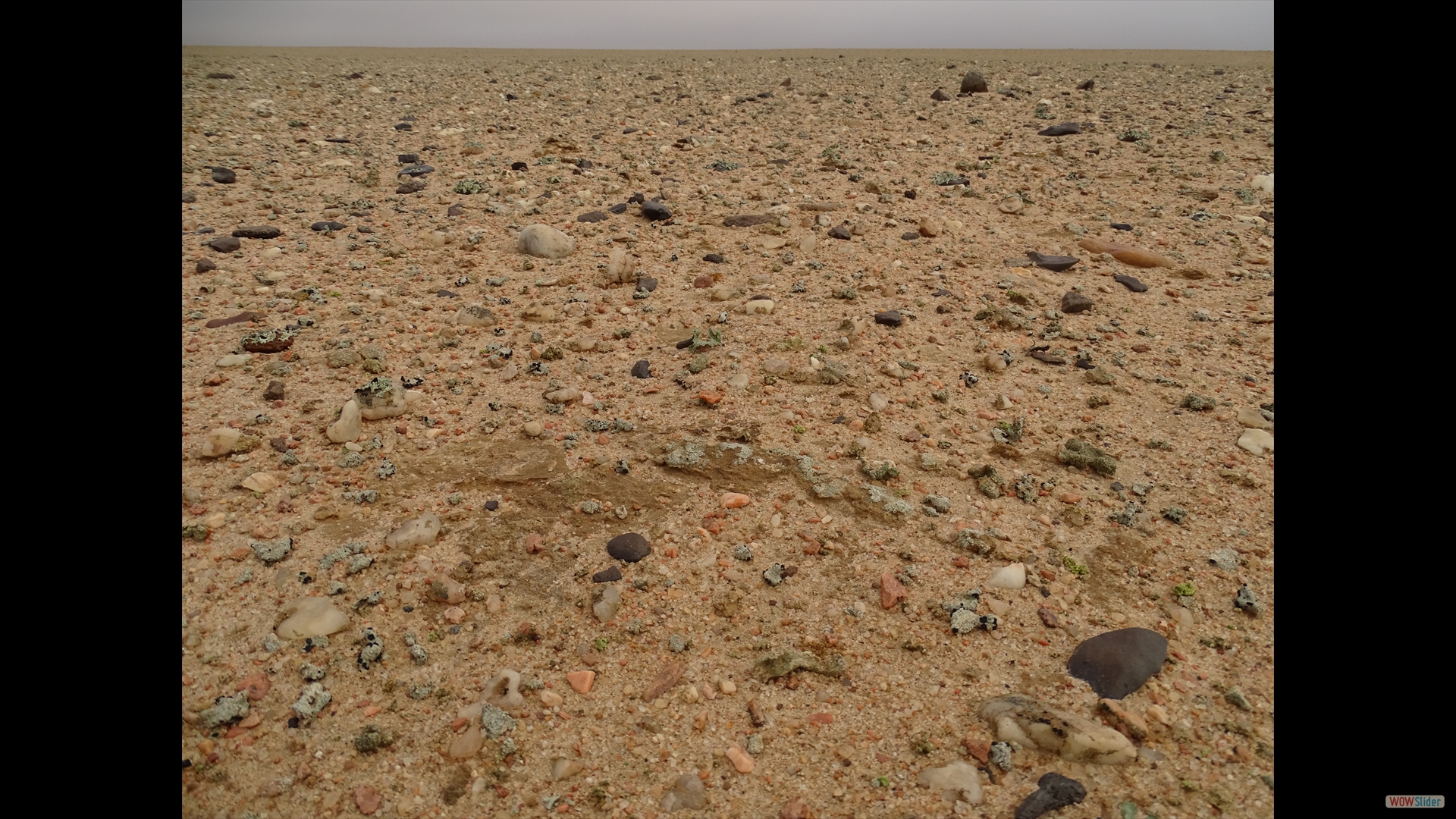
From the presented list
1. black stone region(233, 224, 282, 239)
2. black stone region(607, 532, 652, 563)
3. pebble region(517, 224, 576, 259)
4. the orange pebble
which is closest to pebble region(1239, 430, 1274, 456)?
black stone region(607, 532, 652, 563)

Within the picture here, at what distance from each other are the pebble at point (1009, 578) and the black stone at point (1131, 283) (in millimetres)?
3099

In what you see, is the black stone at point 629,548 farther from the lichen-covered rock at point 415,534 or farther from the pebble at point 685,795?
the pebble at point 685,795

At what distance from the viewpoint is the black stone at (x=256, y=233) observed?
17.7ft

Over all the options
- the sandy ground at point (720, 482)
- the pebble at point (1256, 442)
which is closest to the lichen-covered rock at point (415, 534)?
the sandy ground at point (720, 482)

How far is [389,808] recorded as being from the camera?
1.93 metres

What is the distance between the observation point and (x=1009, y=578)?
263 centimetres

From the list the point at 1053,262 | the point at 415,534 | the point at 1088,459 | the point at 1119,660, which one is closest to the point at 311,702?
the point at 415,534

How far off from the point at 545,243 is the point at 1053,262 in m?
3.59
